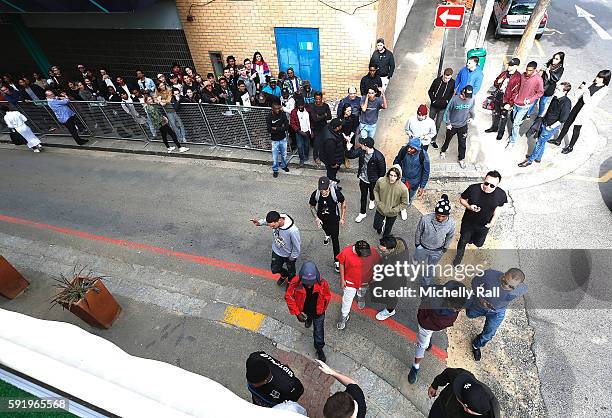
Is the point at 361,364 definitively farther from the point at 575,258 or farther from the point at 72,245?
the point at 72,245

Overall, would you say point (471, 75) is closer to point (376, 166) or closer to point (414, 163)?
point (414, 163)

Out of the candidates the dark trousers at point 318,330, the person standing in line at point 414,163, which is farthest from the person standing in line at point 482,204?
the dark trousers at point 318,330

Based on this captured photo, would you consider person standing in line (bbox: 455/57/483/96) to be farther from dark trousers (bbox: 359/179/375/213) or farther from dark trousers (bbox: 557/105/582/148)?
dark trousers (bbox: 359/179/375/213)

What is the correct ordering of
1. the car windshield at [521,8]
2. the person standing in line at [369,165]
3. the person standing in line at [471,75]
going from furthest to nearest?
the car windshield at [521,8] → the person standing in line at [471,75] → the person standing in line at [369,165]

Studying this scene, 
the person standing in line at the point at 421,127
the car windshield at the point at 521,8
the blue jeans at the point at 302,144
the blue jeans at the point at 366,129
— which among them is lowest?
the blue jeans at the point at 302,144

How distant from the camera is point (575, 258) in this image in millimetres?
6199

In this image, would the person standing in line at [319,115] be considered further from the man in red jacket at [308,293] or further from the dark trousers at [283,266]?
the man in red jacket at [308,293]

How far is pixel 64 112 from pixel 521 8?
16644 millimetres

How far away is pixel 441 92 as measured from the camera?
27.8ft

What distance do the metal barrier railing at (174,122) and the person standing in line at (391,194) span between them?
419 cm

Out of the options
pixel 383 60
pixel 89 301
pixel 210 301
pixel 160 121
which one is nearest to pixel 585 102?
pixel 383 60

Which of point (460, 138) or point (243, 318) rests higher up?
point (460, 138)

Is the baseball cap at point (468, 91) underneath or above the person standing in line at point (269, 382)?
above

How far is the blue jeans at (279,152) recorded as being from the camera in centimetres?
854
